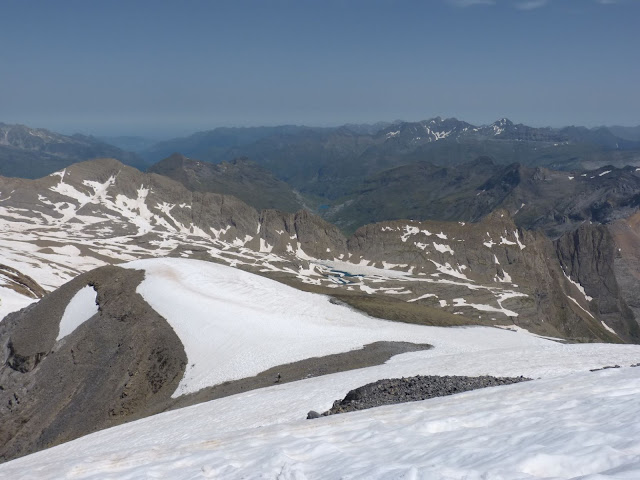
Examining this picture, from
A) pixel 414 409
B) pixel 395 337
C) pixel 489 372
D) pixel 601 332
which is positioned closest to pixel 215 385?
pixel 395 337

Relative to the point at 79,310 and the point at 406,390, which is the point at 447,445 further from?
the point at 79,310

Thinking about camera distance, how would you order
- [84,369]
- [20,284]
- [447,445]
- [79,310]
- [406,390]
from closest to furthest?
[447,445] < [406,390] < [84,369] < [79,310] < [20,284]

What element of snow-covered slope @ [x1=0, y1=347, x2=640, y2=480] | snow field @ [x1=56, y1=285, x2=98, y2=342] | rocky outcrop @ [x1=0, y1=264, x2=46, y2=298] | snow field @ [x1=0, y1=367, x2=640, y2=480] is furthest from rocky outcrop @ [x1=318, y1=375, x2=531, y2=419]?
rocky outcrop @ [x1=0, y1=264, x2=46, y2=298]

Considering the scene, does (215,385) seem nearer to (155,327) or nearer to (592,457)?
(155,327)

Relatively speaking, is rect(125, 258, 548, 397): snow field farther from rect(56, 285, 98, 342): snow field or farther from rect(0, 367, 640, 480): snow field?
rect(0, 367, 640, 480): snow field

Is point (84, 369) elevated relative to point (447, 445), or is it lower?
lower

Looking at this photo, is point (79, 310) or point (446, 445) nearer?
point (446, 445)

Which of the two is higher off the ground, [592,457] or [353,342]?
[592,457]

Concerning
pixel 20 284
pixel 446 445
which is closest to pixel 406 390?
pixel 446 445
